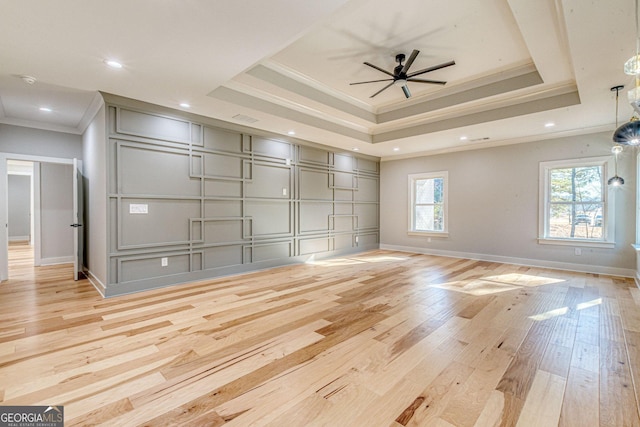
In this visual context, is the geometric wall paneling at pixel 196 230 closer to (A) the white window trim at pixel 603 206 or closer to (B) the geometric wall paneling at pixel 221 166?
(B) the geometric wall paneling at pixel 221 166

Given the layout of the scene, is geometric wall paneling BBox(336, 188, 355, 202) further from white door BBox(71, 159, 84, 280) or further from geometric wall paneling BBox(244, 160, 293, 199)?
white door BBox(71, 159, 84, 280)

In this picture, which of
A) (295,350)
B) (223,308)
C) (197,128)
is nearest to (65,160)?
(197,128)

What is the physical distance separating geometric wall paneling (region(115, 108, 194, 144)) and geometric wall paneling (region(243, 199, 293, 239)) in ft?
4.93

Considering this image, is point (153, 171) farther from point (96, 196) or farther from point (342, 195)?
point (342, 195)

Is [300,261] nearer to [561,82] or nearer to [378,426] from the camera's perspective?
[378,426]

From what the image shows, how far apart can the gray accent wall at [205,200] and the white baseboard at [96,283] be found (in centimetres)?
15

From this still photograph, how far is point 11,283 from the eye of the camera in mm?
4289

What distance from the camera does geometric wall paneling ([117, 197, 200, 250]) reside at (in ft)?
12.5

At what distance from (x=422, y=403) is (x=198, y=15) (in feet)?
10.2

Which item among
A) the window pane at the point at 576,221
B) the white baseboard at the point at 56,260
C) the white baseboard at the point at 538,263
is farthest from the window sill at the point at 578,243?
the white baseboard at the point at 56,260

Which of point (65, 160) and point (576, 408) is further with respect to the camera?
point (65, 160)

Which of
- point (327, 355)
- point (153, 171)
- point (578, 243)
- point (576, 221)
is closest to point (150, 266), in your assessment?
point (153, 171)

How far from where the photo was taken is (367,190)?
303 inches

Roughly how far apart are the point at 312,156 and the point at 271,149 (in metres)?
1.11
